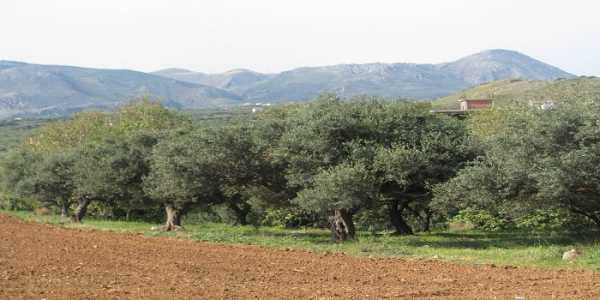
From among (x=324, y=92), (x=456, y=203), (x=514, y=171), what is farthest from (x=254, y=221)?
(x=514, y=171)

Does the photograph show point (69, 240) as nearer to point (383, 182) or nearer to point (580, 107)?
point (383, 182)

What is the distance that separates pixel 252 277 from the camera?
1894cm

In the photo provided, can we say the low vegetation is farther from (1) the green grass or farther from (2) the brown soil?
(2) the brown soil

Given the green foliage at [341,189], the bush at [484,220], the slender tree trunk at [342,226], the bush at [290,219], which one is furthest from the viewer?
the bush at [290,219]

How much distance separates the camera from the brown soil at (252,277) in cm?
1566

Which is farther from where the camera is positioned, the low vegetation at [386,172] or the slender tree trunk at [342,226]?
the slender tree trunk at [342,226]

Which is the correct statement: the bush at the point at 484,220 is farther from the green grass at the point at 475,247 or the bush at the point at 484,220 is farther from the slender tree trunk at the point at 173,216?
the slender tree trunk at the point at 173,216


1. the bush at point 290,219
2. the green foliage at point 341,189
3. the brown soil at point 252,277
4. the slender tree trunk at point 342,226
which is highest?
the green foliage at point 341,189

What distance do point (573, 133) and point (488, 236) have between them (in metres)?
11.9

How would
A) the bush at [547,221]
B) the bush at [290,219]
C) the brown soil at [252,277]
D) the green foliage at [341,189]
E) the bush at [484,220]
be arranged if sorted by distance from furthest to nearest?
the bush at [290,219], the bush at [484,220], the bush at [547,221], the green foliage at [341,189], the brown soil at [252,277]

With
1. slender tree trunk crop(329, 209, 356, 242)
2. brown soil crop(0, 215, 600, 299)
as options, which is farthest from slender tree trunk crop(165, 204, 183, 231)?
brown soil crop(0, 215, 600, 299)

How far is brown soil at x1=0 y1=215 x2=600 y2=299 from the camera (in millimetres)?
15664

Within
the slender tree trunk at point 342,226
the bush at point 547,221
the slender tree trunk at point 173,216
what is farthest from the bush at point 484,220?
the slender tree trunk at point 173,216

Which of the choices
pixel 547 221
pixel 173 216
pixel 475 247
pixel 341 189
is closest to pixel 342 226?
pixel 341 189
